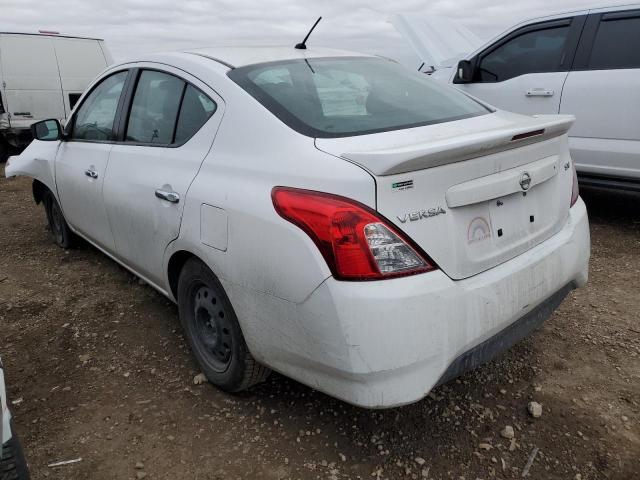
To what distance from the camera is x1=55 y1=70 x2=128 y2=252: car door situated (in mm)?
3326

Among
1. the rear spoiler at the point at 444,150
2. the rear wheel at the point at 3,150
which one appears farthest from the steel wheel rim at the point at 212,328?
the rear wheel at the point at 3,150

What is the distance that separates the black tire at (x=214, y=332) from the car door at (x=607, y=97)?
358 centimetres

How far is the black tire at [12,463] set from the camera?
1.64 metres

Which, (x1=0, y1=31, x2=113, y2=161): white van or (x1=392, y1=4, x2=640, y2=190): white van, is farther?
(x1=0, y1=31, x2=113, y2=161): white van

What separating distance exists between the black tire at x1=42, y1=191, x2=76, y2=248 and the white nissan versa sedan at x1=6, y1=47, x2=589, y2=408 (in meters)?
1.75

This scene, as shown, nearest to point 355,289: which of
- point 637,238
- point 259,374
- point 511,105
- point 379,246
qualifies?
point 379,246

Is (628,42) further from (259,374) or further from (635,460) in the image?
(259,374)

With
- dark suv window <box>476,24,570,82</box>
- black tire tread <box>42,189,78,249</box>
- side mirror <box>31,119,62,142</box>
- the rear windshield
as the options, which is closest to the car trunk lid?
the rear windshield

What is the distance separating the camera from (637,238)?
176 inches

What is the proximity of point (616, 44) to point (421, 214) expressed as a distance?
3596mm

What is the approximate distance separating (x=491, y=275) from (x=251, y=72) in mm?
1381

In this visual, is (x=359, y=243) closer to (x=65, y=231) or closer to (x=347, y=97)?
(x=347, y=97)

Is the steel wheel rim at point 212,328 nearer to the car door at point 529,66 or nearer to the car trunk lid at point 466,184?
the car trunk lid at point 466,184

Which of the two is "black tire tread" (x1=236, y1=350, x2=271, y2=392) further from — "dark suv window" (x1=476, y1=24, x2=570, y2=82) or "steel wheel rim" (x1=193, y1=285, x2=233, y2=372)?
"dark suv window" (x1=476, y1=24, x2=570, y2=82)
